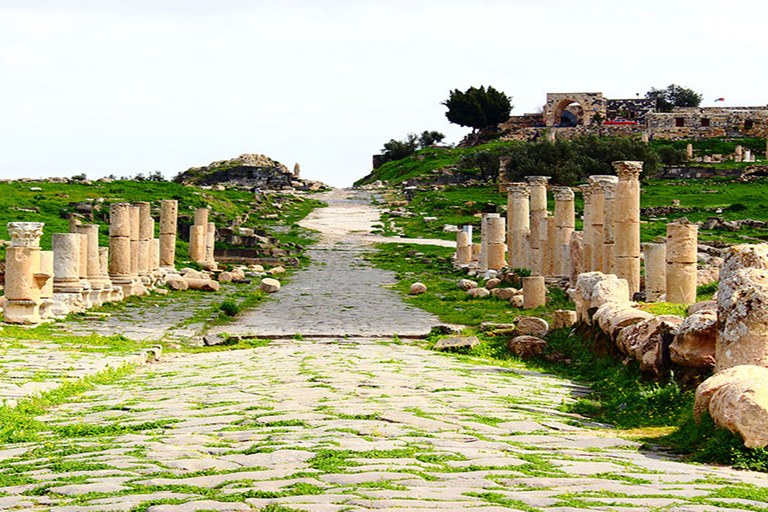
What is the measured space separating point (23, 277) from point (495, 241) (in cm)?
1540

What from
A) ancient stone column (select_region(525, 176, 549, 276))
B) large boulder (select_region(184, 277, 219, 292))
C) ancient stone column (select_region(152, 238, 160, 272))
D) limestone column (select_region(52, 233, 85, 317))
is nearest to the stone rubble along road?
limestone column (select_region(52, 233, 85, 317))

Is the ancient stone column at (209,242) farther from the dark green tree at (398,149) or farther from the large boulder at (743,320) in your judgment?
the dark green tree at (398,149)

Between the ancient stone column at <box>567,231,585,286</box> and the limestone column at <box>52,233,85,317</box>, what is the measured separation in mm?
11435

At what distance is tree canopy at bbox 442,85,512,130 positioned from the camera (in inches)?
3378

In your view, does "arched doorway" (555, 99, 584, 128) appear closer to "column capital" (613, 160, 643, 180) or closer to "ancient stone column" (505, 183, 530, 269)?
"ancient stone column" (505, 183, 530, 269)

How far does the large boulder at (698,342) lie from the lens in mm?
8977

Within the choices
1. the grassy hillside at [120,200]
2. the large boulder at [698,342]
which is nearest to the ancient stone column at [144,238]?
the grassy hillside at [120,200]

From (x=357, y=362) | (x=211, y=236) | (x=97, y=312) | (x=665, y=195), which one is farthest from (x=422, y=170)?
(x=357, y=362)

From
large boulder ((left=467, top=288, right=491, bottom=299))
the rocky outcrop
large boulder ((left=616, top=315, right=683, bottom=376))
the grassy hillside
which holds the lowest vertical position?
large boulder ((left=467, top=288, right=491, bottom=299))

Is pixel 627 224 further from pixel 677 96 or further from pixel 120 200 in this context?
pixel 677 96

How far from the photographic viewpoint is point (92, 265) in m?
22.4

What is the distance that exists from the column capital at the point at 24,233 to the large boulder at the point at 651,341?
1155cm

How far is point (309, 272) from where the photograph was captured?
3266 cm

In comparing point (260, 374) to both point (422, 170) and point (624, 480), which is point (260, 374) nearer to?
point (624, 480)
